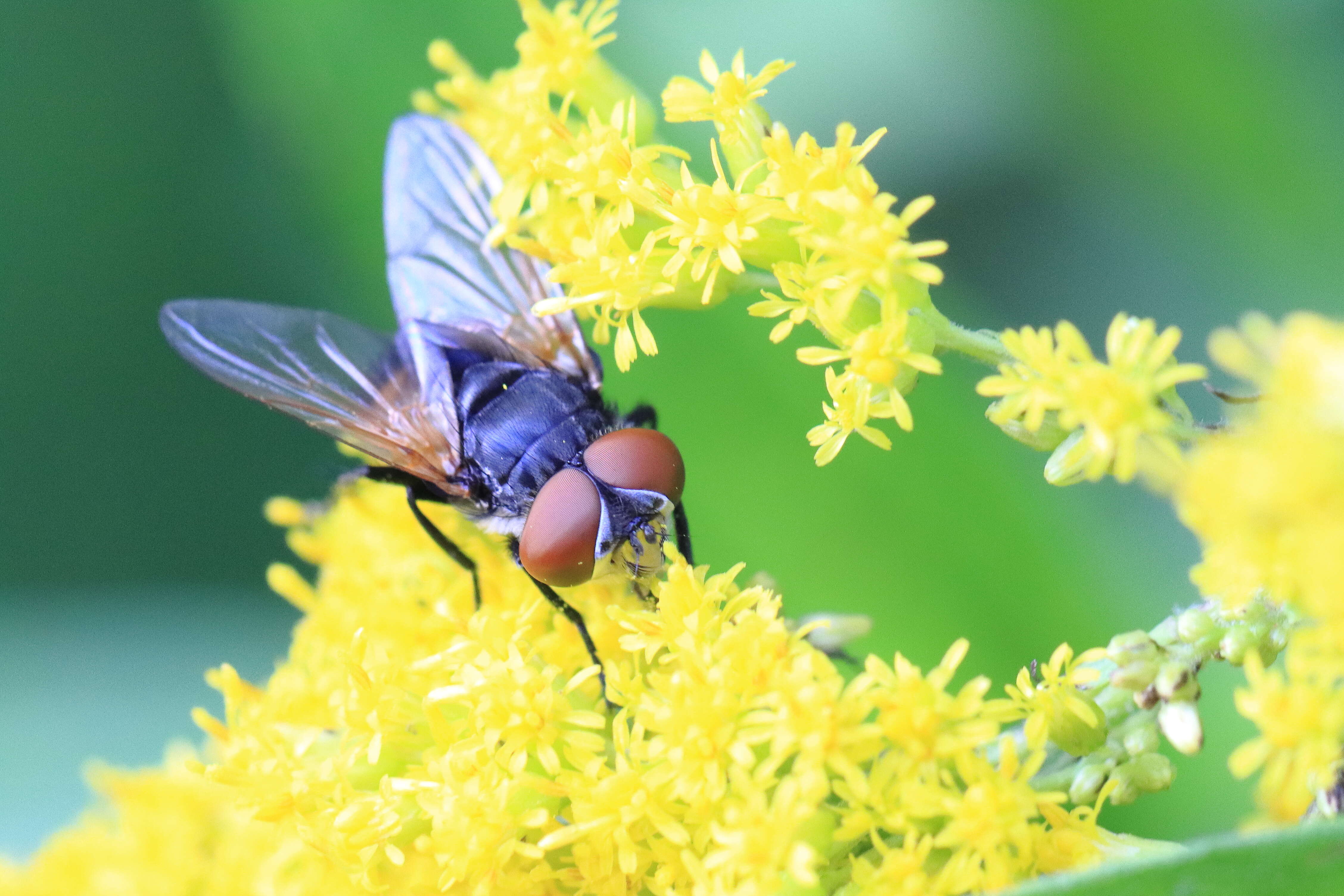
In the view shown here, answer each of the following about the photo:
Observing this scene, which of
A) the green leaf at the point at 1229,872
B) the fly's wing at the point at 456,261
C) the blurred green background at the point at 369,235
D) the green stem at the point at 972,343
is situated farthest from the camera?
the blurred green background at the point at 369,235

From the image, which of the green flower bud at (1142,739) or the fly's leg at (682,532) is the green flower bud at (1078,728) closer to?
the green flower bud at (1142,739)

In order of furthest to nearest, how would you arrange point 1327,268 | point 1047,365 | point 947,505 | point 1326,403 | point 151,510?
point 151,510 < point 1327,268 < point 947,505 < point 1047,365 < point 1326,403

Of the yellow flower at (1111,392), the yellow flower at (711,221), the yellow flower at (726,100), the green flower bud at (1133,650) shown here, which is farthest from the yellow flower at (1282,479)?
the yellow flower at (726,100)

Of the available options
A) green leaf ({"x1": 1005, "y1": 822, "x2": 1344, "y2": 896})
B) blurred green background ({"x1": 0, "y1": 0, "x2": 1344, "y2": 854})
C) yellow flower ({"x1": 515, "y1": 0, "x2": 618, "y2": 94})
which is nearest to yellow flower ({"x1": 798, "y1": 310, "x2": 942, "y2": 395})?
green leaf ({"x1": 1005, "y1": 822, "x2": 1344, "y2": 896})

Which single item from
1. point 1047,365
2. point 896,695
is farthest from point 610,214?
point 896,695

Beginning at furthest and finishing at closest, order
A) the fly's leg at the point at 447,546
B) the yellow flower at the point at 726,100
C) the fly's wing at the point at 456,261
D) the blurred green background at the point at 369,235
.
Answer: the blurred green background at the point at 369,235, the fly's wing at the point at 456,261, the fly's leg at the point at 447,546, the yellow flower at the point at 726,100

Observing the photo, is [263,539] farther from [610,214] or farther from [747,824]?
[747,824]
